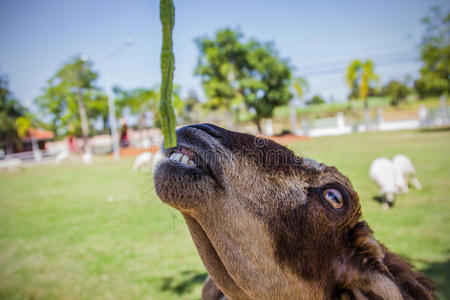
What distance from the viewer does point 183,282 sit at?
5.84 m

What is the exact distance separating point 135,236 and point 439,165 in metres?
14.6

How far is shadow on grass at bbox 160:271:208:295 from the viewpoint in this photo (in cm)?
553

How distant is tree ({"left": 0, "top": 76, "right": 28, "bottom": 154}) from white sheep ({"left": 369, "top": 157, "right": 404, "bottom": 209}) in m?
54.8

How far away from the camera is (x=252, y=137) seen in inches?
71.4

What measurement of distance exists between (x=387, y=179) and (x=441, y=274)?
435 cm

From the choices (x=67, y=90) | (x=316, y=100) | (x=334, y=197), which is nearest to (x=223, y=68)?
(x=67, y=90)

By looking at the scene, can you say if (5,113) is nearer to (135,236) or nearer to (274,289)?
(135,236)

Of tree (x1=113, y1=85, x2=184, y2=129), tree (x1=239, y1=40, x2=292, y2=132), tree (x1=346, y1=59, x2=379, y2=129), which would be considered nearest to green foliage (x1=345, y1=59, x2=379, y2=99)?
tree (x1=346, y1=59, x2=379, y2=129)

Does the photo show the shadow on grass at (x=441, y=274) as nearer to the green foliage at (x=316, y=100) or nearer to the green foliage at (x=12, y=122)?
the green foliage at (x=12, y=122)

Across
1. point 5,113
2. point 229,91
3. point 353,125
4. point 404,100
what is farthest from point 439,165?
point 404,100

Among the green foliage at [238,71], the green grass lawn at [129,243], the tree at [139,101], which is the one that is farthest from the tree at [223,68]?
the green grass lawn at [129,243]

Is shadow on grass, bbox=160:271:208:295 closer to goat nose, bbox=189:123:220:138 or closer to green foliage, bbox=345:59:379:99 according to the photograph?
goat nose, bbox=189:123:220:138

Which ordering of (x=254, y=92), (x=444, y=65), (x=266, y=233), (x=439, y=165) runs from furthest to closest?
(x=254, y=92) < (x=444, y=65) < (x=439, y=165) < (x=266, y=233)

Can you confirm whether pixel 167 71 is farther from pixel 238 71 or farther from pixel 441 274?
pixel 238 71
